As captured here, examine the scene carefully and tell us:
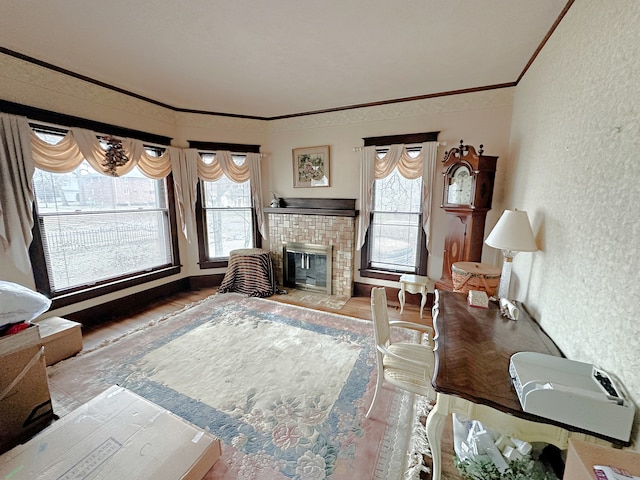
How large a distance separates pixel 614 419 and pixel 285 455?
1.55 meters

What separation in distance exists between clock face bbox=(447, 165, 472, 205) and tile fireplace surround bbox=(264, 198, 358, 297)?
131cm

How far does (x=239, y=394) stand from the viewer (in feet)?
6.75

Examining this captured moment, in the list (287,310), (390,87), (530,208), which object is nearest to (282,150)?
(390,87)

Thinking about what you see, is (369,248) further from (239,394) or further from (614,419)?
(614,419)

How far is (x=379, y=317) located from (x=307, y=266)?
262 cm

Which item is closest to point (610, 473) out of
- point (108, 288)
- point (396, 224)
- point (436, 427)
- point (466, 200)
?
point (436, 427)

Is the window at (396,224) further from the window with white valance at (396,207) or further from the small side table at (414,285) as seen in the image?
the small side table at (414,285)

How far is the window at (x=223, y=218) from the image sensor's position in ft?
14.0

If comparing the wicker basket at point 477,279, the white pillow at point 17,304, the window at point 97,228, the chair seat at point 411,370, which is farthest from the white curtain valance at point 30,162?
the wicker basket at point 477,279

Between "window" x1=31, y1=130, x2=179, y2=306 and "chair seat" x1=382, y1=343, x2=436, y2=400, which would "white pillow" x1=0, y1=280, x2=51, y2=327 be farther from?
"chair seat" x1=382, y1=343, x2=436, y2=400

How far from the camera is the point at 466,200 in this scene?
2844 mm

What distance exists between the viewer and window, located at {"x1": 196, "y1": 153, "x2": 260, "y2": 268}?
4.28 metres

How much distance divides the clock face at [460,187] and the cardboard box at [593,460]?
2444mm

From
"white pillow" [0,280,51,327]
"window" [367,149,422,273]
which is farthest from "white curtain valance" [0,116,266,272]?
"window" [367,149,422,273]
